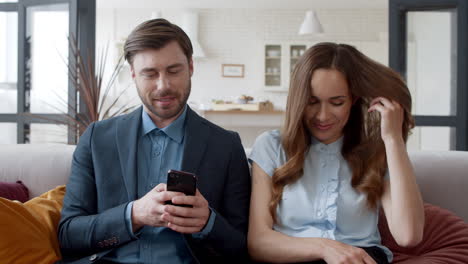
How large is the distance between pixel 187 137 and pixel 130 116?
24 centimetres

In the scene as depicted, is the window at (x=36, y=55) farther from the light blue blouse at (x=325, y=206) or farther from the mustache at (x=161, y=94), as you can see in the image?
the light blue blouse at (x=325, y=206)

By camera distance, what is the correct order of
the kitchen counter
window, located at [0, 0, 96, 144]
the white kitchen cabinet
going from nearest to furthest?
window, located at [0, 0, 96, 144] → the kitchen counter → the white kitchen cabinet

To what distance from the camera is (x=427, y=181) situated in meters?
1.96

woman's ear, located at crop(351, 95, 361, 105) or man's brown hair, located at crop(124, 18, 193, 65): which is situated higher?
man's brown hair, located at crop(124, 18, 193, 65)

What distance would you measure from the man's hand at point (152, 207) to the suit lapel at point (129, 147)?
12 centimetres

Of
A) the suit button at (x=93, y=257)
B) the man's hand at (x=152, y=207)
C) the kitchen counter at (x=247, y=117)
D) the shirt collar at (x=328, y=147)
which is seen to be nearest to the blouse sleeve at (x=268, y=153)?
the shirt collar at (x=328, y=147)

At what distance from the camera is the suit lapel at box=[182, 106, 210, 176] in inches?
65.3

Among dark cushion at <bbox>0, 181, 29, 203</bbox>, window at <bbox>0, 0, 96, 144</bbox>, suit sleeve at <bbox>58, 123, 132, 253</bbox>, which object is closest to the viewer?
suit sleeve at <bbox>58, 123, 132, 253</bbox>

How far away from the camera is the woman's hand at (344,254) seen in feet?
4.72

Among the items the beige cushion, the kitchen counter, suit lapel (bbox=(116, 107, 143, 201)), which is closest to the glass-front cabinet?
the kitchen counter

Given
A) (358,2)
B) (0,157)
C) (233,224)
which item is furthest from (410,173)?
(358,2)

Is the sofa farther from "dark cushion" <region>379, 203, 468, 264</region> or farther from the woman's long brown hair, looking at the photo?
the woman's long brown hair

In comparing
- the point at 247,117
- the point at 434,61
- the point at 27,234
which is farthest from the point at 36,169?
the point at 247,117

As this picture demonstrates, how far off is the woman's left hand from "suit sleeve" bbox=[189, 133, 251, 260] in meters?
0.51
